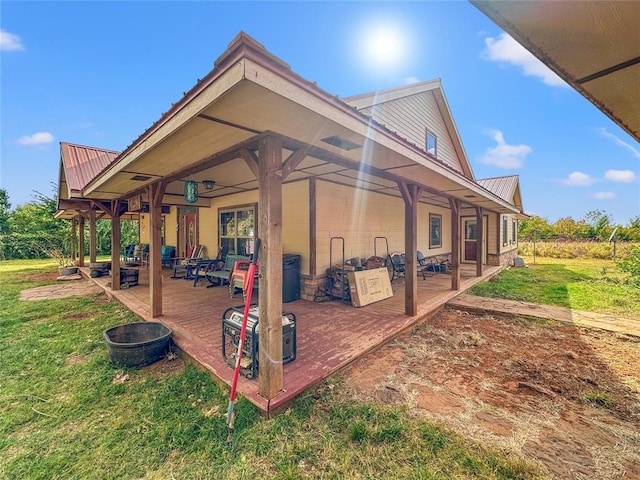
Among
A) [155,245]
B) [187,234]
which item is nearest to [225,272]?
[155,245]

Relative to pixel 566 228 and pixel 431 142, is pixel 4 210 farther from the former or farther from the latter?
pixel 566 228

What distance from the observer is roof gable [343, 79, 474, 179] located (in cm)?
682

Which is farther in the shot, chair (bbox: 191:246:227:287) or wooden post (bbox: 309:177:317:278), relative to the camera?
chair (bbox: 191:246:227:287)

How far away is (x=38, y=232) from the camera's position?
17531 mm

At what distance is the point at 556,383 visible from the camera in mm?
2926

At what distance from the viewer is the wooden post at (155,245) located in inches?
174

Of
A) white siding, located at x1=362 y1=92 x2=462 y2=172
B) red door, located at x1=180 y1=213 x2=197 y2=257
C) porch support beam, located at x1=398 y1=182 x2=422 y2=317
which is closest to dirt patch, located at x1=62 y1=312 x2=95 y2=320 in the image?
red door, located at x1=180 y1=213 x2=197 y2=257

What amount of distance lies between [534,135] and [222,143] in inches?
1449

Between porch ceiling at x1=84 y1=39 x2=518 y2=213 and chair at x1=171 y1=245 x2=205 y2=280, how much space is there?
4.03m

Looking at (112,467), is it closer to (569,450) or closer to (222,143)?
(222,143)

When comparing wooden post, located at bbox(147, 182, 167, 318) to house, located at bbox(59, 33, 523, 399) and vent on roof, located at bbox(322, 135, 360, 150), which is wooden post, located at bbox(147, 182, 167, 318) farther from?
vent on roof, located at bbox(322, 135, 360, 150)

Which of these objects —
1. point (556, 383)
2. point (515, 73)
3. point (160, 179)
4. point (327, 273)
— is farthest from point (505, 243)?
point (160, 179)

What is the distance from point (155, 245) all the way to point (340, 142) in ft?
11.4

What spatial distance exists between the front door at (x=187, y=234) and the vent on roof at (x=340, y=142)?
8172mm
